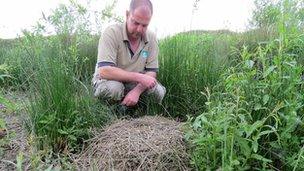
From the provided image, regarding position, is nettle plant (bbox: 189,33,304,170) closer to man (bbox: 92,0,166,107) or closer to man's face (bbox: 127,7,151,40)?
man (bbox: 92,0,166,107)

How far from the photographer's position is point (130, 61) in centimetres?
446

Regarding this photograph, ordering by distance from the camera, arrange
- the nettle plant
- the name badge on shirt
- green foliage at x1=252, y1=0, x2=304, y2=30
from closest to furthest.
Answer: the nettle plant, green foliage at x1=252, y1=0, x2=304, y2=30, the name badge on shirt

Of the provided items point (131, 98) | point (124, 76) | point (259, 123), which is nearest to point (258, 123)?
point (259, 123)

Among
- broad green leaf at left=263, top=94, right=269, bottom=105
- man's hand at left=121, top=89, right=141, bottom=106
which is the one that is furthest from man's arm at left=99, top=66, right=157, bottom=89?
broad green leaf at left=263, top=94, right=269, bottom=105

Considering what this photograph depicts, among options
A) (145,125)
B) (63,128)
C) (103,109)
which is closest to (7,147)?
(63,128)

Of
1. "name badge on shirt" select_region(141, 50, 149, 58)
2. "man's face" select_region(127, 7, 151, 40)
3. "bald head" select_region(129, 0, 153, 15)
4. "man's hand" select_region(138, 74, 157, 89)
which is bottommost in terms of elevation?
"man's hand" select_region(138, 74, 157, 89)

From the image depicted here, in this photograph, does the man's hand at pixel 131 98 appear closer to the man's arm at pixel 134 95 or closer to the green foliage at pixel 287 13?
the man's arm at pixel 134 95

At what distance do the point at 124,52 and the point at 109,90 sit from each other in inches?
17.5

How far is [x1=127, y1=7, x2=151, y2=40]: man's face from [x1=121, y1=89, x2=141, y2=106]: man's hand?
0.57 meters

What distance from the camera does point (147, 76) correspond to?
420 cm

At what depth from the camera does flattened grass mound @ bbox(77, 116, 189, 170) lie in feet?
10.3

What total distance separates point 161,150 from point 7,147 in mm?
1211

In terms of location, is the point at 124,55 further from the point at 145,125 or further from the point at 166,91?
the point at 145,125

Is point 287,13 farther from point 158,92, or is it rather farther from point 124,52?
point 124,52
